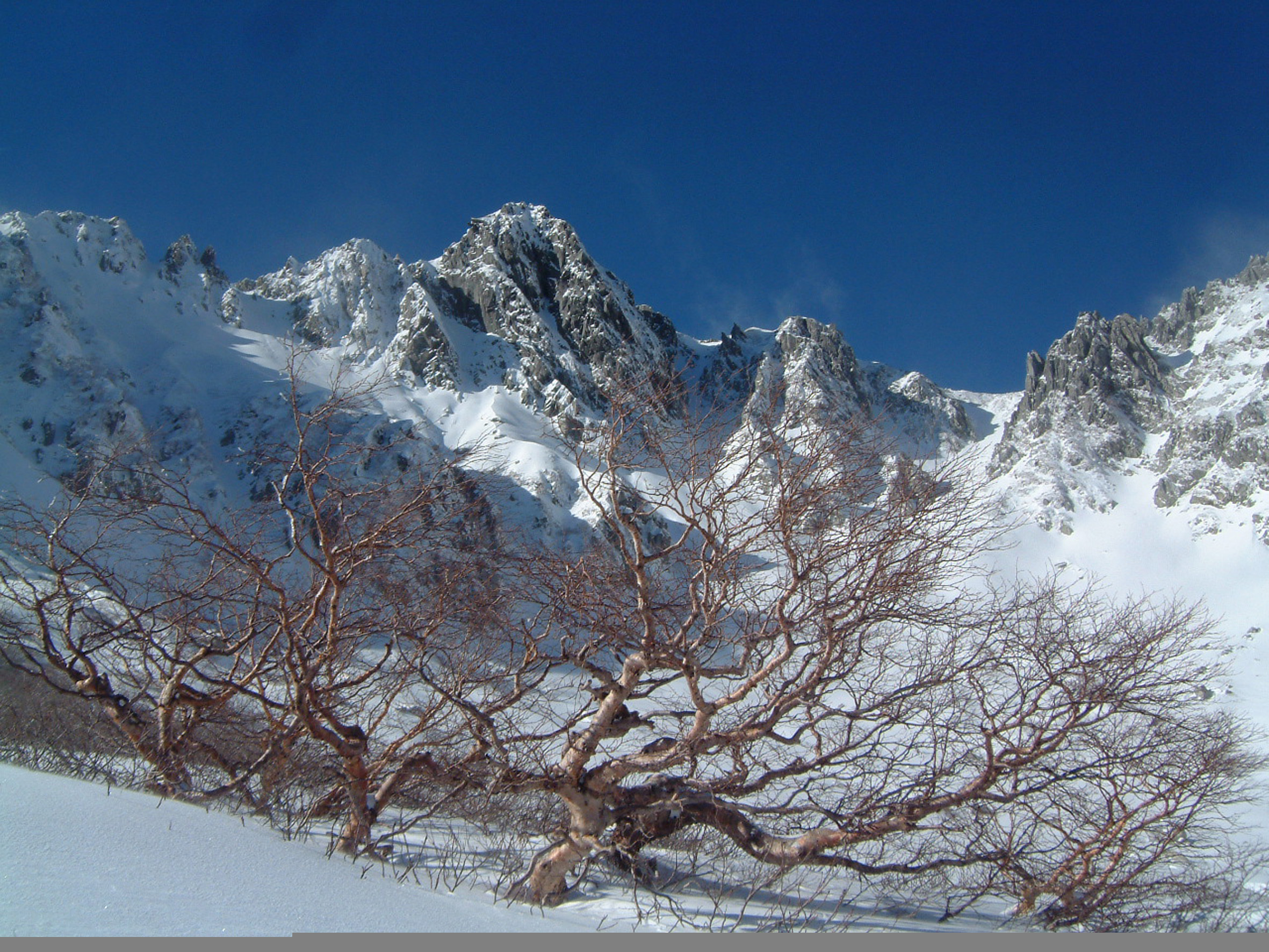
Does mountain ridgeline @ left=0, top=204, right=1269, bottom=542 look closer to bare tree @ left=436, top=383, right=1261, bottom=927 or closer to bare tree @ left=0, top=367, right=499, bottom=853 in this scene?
bare tree @ left=0, top=367, right=499, bottom=853

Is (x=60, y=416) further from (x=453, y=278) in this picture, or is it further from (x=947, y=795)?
(x=947, y=795)

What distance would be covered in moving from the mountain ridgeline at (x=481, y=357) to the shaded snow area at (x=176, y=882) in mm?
80907

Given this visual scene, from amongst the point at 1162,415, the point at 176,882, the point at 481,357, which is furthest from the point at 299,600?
the point at 1162,415

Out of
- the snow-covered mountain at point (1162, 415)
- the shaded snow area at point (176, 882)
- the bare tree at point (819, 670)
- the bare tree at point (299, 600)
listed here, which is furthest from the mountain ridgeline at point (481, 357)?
the shaded snow area at point (176, 882)

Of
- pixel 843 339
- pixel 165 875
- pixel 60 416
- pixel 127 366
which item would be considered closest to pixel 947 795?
pixel 165 875

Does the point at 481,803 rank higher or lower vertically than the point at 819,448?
lower

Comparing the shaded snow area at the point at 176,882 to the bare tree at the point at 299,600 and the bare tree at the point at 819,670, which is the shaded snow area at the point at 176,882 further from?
the bare tree at the point at 819,670

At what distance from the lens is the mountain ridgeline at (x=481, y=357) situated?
93.1 meters

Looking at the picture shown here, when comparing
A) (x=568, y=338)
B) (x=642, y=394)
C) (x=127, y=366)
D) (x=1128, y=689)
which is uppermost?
(x=568, y=338)

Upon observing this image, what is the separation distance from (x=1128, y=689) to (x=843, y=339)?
540ft

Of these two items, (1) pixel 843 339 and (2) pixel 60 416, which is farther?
(1) pixel 843 339

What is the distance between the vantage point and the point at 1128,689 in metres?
5.36

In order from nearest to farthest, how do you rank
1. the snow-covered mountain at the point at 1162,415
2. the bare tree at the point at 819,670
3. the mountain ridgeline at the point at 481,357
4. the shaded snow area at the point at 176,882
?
the shaded snow area at the point at 176,882
the bare tree at the point at 819,670
the mountain ridgeline at the point at 481,357
the snow-covered mountain at the point at 1162,415

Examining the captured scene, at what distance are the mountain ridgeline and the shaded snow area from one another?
8091 cm
